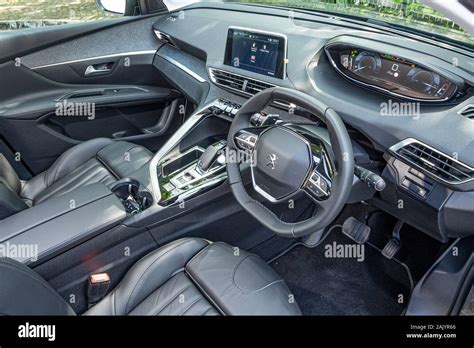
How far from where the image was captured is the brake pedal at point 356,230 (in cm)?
217

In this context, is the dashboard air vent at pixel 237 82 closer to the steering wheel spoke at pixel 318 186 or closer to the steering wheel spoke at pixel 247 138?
the steering wheel spoke at pixel 247 138

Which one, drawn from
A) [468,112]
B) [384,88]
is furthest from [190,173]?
[468,112]

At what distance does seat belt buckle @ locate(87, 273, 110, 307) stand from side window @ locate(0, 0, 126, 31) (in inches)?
60.1

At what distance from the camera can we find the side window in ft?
8.11

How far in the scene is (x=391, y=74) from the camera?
166 centimetres

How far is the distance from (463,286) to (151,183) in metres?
1.22

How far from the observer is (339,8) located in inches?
87.0

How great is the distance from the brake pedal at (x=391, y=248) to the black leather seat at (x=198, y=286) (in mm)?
787

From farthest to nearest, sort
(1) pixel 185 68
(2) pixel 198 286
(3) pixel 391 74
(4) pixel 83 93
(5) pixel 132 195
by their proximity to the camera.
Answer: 1. (4) pixel 83 93
2. (1) pixel 185 68
3. (5) pixel 132 195
4. (3) pixel 391 74
5. (2) pixel 198 286

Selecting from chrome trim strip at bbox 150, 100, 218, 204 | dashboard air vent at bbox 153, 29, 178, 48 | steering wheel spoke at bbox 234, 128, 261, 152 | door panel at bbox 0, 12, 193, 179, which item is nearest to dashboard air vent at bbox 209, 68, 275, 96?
chrome trim strip at bbox 150, 100, 218, 204

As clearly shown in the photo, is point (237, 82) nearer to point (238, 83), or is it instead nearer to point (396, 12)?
point (238, 83)

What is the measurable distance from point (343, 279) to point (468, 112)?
106 cm

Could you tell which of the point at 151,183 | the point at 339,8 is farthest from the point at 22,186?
the point at 339,8

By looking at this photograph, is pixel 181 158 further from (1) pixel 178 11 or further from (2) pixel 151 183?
(1) pixel 178 11
